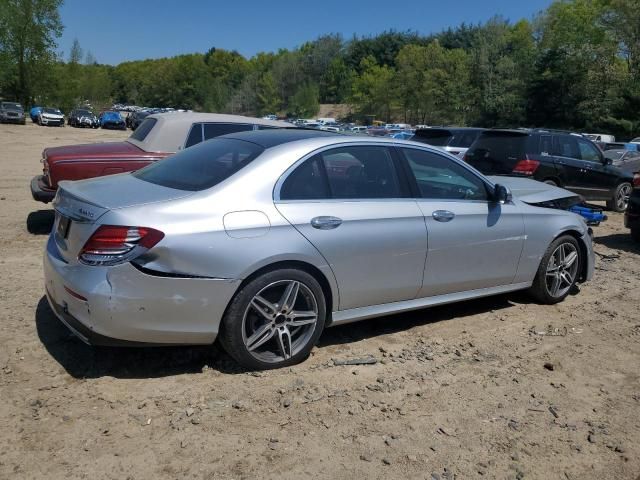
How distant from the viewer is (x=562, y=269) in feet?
18.7

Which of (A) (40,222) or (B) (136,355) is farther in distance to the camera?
(A) (40,222)

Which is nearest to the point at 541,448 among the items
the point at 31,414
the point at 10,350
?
the point at 31,414

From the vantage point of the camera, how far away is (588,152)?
480 inches

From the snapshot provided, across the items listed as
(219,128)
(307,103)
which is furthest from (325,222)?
(307,103)

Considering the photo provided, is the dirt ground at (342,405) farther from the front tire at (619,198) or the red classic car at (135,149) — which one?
the front tire at (619,198)

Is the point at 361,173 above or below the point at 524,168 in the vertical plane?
above

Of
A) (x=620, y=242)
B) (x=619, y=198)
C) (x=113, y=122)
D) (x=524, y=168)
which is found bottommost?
(x=113, y=122)

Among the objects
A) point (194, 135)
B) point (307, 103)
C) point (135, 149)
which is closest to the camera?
point (135, 149)

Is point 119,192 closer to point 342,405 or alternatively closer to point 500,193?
point 342,405

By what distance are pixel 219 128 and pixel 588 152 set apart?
797 cm

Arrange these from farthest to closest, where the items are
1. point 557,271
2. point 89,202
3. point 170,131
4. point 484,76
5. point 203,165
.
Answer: point 484,76, point 170,131, point 557,271, point 203,165, point 89,202

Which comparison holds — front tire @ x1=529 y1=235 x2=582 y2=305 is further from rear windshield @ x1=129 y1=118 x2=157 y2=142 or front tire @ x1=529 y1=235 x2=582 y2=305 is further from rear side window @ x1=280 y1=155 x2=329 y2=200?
rear windshield @ x1=129 y1=118 x2=157 y2=142

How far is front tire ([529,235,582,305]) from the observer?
553cm

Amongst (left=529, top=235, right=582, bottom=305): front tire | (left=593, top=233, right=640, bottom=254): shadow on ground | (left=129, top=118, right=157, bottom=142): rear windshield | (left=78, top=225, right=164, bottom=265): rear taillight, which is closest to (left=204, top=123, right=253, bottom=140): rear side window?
(left=129, top=118, right=157, bottom=142): rear windshield
